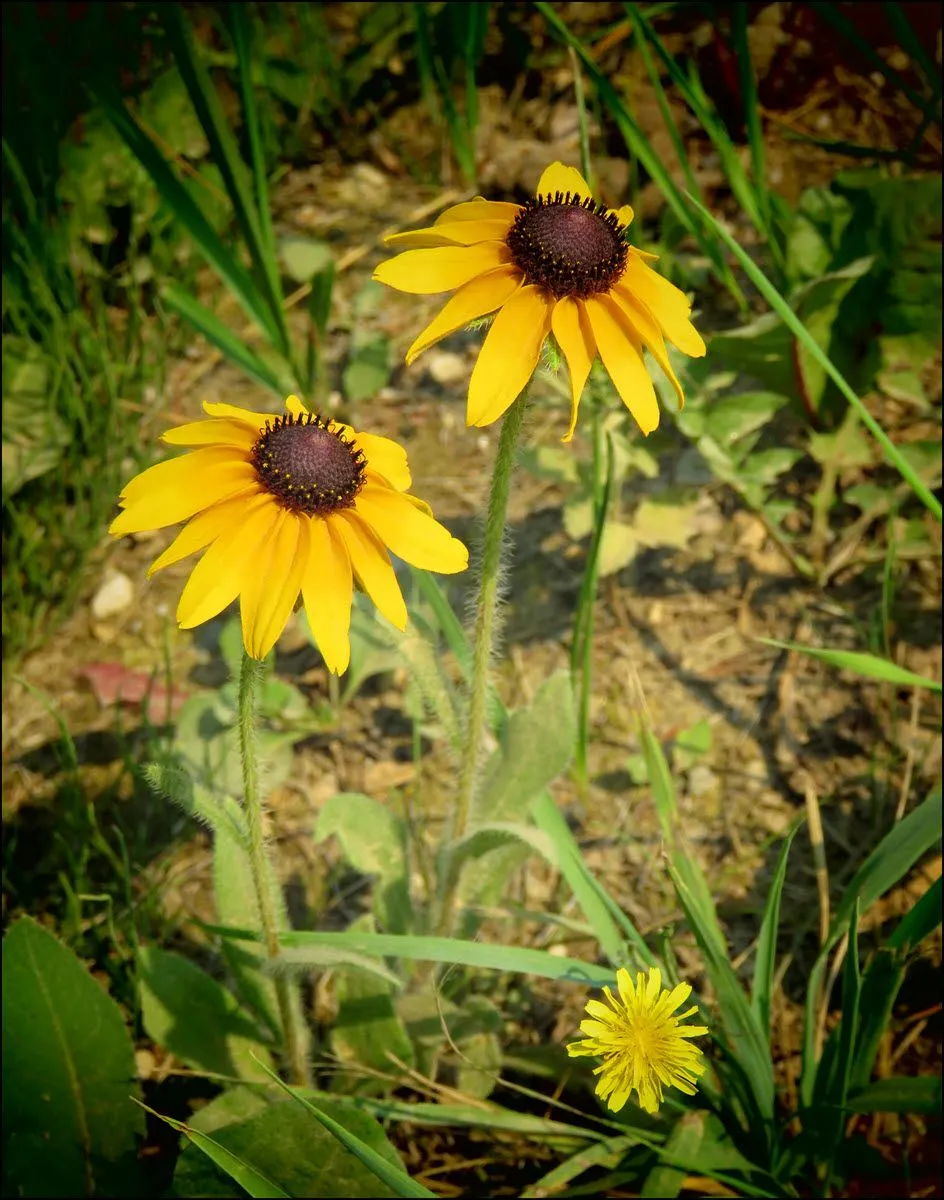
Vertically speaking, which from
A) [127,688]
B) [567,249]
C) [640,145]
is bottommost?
[127,688]

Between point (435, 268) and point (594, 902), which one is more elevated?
point (435, 268)

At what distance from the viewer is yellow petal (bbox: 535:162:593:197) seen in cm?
155

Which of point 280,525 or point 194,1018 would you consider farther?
point 194,1018

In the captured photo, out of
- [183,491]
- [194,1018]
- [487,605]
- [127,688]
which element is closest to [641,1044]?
[487,605]

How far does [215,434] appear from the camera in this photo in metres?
1.41

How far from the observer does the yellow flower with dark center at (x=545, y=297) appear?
1.35 metres

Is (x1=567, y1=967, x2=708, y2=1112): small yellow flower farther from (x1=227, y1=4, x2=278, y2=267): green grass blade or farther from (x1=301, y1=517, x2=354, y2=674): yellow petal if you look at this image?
(x1=227, y1=4, x2=278, y2=267): green grass blade

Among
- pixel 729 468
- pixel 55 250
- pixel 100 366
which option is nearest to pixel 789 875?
pixel 729 468

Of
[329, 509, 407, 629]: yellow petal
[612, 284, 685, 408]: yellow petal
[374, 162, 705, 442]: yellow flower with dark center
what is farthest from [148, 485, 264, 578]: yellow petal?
[612, 284, 685, 408]: yellow petal

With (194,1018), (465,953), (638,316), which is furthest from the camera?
(194,1018)

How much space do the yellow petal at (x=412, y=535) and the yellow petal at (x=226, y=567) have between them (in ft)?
0.38

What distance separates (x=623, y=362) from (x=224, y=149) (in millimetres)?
1487

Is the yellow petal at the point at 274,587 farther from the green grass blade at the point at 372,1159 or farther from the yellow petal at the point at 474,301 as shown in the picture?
the green grass blade at the point at 372,1159

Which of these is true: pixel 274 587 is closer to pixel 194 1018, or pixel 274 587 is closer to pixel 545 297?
pixel 545 297
